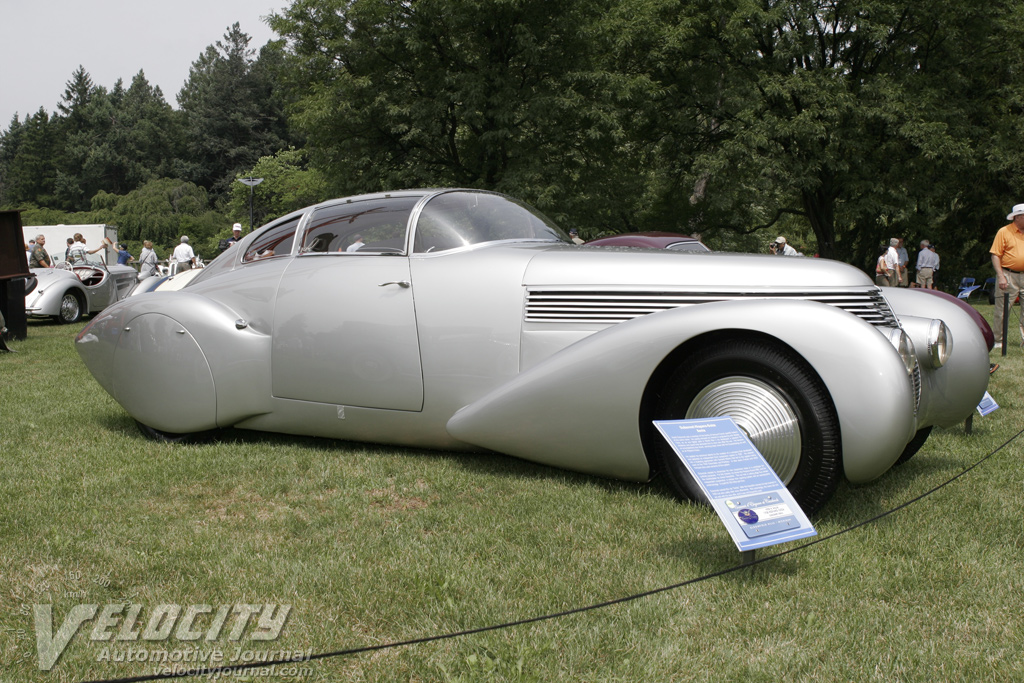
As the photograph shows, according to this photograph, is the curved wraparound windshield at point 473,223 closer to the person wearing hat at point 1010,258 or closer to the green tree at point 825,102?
the person wearing hat at point 1010,258

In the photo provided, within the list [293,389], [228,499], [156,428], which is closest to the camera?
[228,499]

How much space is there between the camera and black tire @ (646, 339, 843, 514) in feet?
11.5

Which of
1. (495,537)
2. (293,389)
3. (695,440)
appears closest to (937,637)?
(695,440)

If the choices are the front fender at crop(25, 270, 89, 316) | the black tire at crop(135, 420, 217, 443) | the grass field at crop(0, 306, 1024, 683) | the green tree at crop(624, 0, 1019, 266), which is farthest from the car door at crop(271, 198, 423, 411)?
the green tree at crop(624, 0, 1019, 266)

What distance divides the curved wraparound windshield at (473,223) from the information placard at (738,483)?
1.95m

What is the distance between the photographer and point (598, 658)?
2535mm

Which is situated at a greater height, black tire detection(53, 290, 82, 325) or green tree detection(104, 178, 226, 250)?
black tire detection(53, 290, 82, 325)

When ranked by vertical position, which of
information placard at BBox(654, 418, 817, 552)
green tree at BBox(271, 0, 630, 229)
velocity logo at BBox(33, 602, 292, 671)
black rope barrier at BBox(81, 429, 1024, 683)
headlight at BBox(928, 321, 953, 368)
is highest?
green tree at BBox(271, 0, 630, 229)

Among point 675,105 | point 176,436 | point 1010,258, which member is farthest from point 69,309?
point 675,105

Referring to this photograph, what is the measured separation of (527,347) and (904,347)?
71.2 inches

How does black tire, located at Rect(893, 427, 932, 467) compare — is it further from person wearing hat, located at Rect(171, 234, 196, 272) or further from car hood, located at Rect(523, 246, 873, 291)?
person wearing hat, located at Rect(171, 234, 196, 272)

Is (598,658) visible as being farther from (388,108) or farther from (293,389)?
(388,108)

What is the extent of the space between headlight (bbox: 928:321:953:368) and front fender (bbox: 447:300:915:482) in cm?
71

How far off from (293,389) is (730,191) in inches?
824
